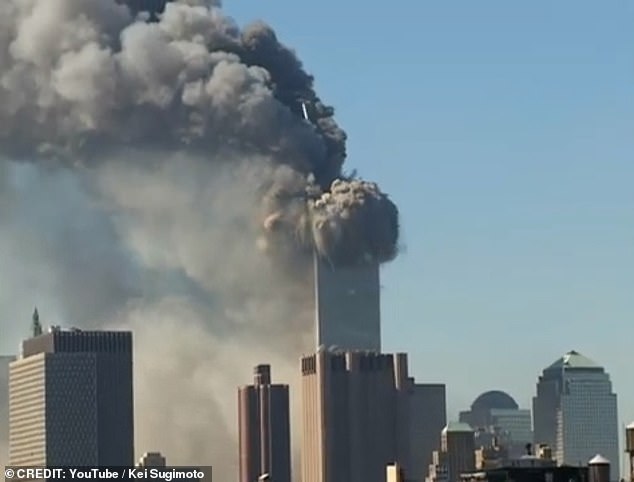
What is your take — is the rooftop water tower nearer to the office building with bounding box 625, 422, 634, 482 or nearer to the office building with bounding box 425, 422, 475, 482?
the office building with bounding box 625, 422, 634, 482

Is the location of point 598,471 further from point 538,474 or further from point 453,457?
point 453,457

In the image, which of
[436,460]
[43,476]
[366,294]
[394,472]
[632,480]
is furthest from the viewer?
[366,294]

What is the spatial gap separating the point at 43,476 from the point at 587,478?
57.1m

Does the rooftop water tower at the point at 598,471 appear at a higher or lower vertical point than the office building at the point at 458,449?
lower

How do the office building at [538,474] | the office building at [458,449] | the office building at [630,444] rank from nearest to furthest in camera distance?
1. the office building at [630,444]
2. the office building at [538,474]
3. the office building at [458,449]

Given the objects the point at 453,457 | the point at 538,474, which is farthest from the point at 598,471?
the point at 453,457

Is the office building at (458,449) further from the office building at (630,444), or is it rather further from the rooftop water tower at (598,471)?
the office building at (630,444)

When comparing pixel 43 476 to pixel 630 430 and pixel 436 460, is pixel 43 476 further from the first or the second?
pixel 630 430

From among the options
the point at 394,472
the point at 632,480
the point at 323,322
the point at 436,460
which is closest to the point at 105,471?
the point at 394,472

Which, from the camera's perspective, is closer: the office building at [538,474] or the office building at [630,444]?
the office building at [630,444]

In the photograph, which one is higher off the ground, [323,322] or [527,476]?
[323,322]

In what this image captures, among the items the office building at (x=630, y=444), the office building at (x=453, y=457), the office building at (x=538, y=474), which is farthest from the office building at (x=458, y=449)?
the office building at (x=630, y=444)

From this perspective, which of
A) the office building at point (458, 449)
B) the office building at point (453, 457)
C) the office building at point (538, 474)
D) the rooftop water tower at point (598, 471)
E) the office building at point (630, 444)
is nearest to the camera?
the office building at point (630, 444)

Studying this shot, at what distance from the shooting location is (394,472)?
97.6 m
